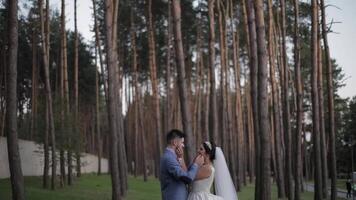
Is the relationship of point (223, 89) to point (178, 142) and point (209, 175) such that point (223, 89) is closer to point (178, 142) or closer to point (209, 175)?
point (209, 175)

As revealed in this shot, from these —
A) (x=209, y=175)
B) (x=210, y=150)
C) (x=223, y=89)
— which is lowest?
(x=209, y=175)

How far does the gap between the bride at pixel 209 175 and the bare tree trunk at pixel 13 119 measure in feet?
14.0

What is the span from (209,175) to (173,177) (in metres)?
0.64

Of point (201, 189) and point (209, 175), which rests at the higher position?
point (209, 175)

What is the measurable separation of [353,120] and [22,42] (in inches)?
1594

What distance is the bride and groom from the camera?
6.86 m

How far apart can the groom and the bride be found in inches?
9.5

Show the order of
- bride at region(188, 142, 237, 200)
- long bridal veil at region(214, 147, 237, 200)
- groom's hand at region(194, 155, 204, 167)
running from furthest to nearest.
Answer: long bridal veil at region(214, 147, 237, 200)
bride at region(188, 142, 237, 200)
groom's hand at region(194, 155, 204, 167)

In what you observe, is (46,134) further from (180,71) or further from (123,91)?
(123,91)

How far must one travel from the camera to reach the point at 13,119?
1023 cm

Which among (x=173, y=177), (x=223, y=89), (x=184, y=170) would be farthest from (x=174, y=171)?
(x=223, y=89)

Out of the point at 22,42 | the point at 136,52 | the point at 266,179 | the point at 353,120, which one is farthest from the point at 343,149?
the point at 266,179

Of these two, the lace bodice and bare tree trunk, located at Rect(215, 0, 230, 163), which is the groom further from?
bare tree trunk, located at Rect(215, 0, 230, 163)

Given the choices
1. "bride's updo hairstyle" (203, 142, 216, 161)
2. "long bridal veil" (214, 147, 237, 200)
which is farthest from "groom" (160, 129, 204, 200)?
"long bridal veil" (214, 147, 237, 200)
